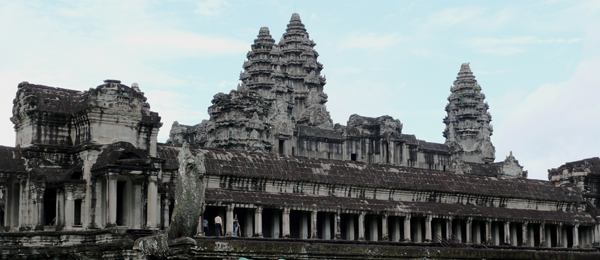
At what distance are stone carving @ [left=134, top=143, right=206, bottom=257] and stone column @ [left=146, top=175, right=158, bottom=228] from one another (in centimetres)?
1896

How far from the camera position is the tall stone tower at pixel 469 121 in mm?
95688

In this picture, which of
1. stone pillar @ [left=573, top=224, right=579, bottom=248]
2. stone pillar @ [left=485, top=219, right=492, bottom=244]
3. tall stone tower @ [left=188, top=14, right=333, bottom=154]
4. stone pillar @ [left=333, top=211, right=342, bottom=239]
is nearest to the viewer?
stone pillar @ [left=333, top=211, right=342, bottom=239]

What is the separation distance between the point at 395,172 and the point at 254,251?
29519mm

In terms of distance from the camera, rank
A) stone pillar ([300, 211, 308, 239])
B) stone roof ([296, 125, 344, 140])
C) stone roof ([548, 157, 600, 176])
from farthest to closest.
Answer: stone roof ([296, 125, 344, 140])
stone roof ([548, 157, 600, 176])
stone pillar ([300, 211, 308, 239])

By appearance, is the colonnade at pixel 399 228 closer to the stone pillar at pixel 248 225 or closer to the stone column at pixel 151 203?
the stone pillar at pixel 248 225

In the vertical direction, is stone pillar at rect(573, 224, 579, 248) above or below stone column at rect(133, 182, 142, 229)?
below

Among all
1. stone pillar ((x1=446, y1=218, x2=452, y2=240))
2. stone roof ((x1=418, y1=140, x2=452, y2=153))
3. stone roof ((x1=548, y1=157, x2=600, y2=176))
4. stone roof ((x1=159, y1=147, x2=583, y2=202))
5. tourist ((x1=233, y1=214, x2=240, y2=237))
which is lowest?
stone pillar ((x1=446, y1=218, x2=452, y2=240))

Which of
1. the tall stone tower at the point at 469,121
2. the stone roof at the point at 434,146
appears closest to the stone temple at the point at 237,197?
the stone roof at the point at 434,146

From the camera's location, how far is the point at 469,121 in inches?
3851

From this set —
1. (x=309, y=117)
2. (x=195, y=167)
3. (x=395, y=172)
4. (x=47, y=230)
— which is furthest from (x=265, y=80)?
(x=195, y=167)

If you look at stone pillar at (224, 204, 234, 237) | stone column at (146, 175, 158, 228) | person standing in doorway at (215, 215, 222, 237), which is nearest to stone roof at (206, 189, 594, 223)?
stone pillar at (224, 204, 234, 237)

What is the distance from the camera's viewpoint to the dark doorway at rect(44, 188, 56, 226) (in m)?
38.6

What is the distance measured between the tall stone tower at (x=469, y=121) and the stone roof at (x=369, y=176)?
3480 centimetres

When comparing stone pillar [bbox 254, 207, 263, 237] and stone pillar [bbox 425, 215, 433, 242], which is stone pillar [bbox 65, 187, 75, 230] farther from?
stone pillar [bbox 425, 215, 433, 242]
